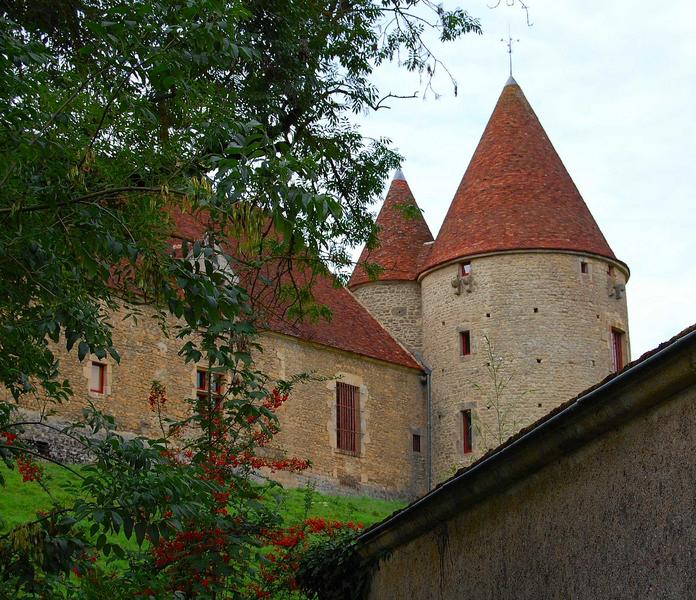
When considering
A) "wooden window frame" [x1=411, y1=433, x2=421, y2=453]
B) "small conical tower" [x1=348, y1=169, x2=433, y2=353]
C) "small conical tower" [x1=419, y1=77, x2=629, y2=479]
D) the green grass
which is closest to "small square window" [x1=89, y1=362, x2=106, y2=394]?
the green grass

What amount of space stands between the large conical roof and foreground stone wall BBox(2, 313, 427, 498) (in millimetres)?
3509

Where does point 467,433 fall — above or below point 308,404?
below

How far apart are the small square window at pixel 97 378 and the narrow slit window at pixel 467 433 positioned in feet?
31.0

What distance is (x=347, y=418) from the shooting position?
27844 millimetres

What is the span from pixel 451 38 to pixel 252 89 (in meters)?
2.58

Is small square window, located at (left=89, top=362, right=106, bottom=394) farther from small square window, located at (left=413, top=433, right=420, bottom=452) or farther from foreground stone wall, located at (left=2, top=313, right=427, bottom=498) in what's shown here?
small square window, located at (left=413, top=433, right=420, bottom=452)

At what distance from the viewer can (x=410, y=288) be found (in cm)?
3070

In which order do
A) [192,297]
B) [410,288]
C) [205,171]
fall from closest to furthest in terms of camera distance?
[192,297], [205,171], [410,288]

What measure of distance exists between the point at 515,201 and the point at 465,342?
3.65 meters

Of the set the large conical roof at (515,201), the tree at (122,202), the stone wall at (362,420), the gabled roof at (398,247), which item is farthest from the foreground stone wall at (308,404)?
the tree at (122,202)

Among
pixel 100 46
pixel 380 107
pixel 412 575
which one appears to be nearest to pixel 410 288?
pixel 380 107

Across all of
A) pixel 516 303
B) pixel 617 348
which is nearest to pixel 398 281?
pixel 516 303

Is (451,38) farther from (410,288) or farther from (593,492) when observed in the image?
(410,288)

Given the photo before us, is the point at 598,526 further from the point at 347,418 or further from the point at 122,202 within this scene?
the point at 347,418
